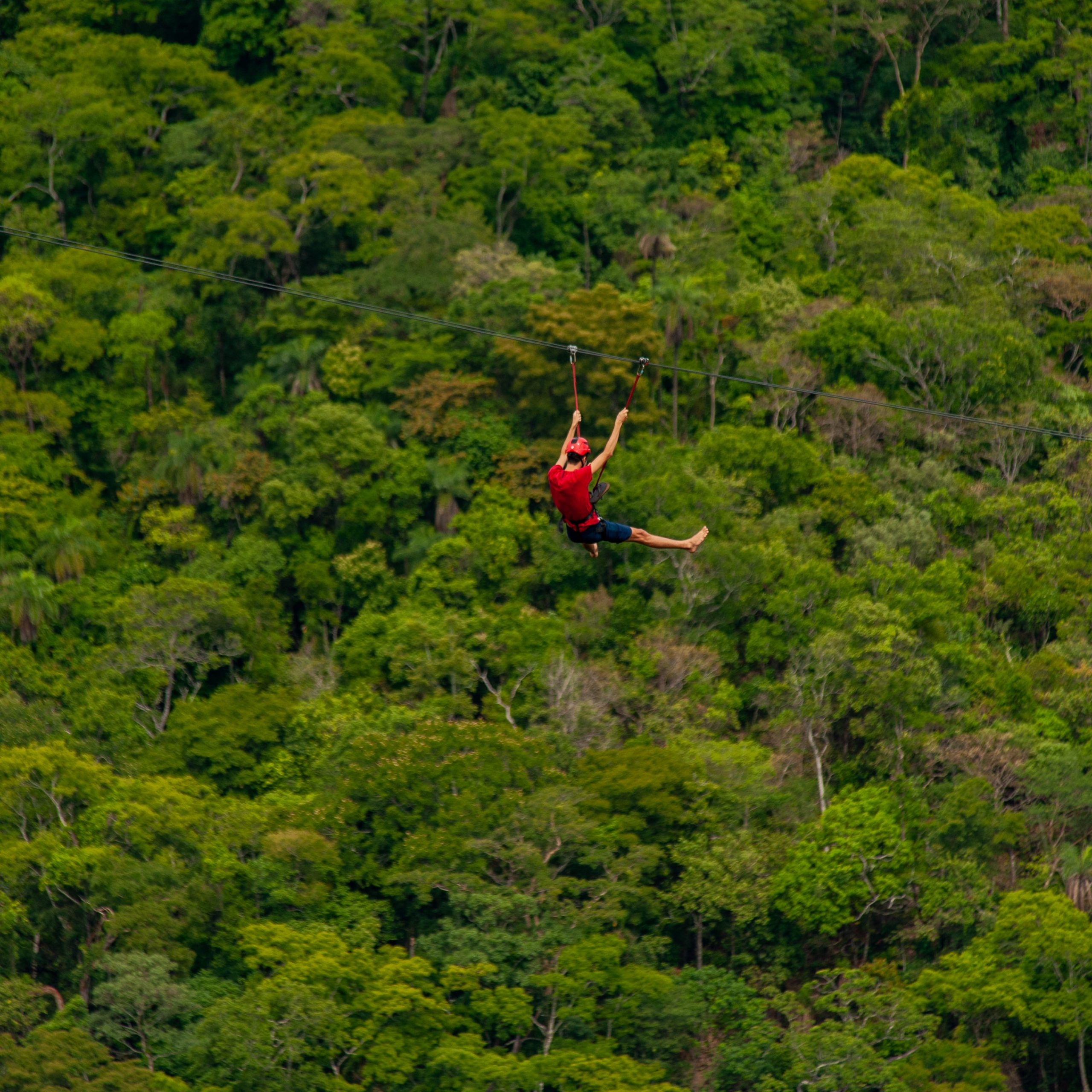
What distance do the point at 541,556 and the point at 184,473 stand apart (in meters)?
7.52

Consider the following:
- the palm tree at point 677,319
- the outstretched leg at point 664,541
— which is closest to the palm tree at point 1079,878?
the palm tree at point 677,319

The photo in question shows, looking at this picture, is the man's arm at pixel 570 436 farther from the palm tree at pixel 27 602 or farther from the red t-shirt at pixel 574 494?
the palm tree at pixel 27 602

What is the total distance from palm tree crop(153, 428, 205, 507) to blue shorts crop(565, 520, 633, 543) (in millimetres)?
20822

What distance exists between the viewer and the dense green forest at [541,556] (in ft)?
81.5

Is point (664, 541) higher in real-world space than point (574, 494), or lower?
lower

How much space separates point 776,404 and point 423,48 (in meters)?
15.9

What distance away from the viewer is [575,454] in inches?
538

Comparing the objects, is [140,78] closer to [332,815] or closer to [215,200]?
[215,200]

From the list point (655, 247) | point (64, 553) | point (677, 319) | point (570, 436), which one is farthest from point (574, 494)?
point (655, 247)

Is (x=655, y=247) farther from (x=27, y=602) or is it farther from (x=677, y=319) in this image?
(x=27, y=602)

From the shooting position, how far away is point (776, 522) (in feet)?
102

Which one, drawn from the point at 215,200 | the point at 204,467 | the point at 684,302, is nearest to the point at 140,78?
the point at 215,200

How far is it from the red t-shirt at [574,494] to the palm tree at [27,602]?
19976 mm

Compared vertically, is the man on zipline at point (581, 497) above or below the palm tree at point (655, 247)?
above
